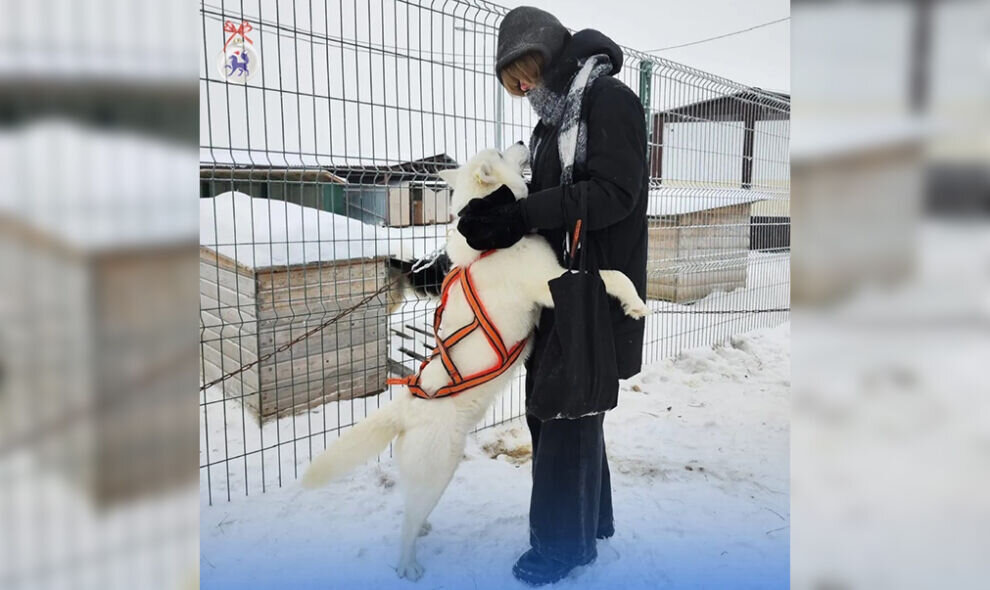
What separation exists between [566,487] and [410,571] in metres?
0.67

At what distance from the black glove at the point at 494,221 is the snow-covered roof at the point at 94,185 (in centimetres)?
106

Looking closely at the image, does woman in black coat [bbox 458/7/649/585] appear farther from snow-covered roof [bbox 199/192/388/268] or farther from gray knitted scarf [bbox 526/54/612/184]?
snow-covered roof [bbox 199/192/388/268]

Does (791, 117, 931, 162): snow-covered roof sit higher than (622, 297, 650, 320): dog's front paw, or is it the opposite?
(791, 117, 931, 162): snow-covered roof

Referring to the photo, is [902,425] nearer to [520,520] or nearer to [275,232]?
[520,520]

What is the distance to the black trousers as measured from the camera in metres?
1.70

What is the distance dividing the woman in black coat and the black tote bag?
2 centimetres

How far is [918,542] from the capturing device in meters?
0.64

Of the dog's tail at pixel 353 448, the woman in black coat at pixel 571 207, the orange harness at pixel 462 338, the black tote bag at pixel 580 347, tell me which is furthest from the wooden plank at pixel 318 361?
the black tote bag at pixel 580 347

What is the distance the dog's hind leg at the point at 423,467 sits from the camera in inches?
70.5

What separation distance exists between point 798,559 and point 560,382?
0.86 metres

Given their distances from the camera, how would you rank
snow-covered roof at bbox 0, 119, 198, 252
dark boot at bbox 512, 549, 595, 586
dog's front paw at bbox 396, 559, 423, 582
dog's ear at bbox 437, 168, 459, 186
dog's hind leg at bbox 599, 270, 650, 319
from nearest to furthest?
snow-covered roof at bbox 0, 119, 198, 252, dog's hind leg at bbox 599, 270, 650, 319, dark boot at bbox 512, 549, 595, 586, dog's front paw at bbox 396, 559, 423, 582, dog's ear at bbox 437, 168, 459, 186

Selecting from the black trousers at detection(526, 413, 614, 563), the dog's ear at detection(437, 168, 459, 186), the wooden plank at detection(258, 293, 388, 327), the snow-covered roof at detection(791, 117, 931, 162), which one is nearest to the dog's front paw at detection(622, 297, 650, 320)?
the black trousers at detection(526, 413, 614, 563)

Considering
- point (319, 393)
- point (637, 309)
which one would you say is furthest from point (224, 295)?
point (637, 309)

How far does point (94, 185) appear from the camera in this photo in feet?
1.96
